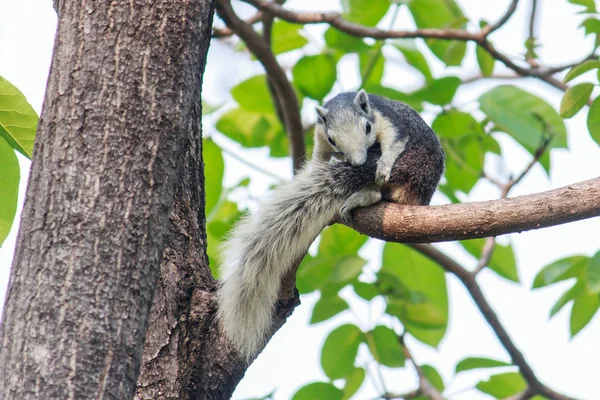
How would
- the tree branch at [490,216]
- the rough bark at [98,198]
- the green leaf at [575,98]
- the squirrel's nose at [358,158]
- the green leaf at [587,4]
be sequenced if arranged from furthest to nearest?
the green leaf at [587,4] < the squirrel's nose at [358,158] < the green leaf at [575,98] < the tree branch at [490,216] < the rough bark at [98,198]

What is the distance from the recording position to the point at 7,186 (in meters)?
1.86

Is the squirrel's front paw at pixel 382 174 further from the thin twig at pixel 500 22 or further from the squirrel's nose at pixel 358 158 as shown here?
the thin twig at pixel 500 22

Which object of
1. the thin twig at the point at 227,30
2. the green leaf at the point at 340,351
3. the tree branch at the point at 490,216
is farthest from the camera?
the thin twig at the point at 227,30

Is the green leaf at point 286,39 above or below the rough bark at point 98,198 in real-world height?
above

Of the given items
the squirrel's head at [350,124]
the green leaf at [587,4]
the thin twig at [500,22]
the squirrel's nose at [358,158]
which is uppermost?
the thin twig at [500,22]

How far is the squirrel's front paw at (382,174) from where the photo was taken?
92.4 inches

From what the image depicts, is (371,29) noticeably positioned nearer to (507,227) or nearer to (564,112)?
(564,112)

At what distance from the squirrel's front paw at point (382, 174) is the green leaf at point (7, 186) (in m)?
1.06

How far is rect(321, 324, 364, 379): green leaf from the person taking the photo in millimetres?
2943

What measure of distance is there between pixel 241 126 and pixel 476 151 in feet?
3.75

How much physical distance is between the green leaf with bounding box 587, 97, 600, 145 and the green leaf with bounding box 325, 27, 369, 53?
1.50m

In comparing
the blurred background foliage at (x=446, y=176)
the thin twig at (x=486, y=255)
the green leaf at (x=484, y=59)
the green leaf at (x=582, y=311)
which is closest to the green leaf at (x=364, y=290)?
the blurred background foliage at (x=446, y=176)

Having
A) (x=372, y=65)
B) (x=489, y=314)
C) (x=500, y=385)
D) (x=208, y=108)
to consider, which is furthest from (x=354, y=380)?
(x=372, y=65)

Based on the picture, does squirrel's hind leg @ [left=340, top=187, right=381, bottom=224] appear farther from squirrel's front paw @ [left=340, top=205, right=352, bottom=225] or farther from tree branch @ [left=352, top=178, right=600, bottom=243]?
tree branch @ [left=352, top=178, right=600, bottom=243]
